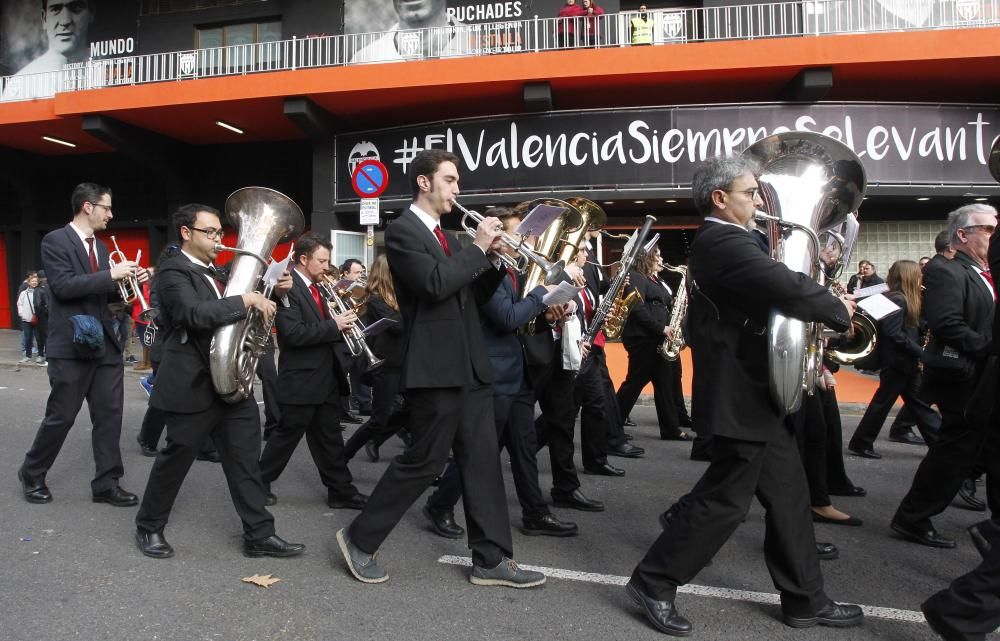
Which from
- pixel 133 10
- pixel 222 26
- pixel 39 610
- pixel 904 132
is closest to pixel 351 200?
pixel 222 26

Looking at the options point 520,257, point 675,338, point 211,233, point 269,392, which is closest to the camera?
point 520,257

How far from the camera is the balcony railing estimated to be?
1323cm

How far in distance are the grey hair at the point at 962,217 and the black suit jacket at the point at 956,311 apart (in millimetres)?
113

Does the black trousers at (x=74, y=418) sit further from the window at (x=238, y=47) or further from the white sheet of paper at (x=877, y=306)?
the window at (x=238, y=47)

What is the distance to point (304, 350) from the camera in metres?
5.05

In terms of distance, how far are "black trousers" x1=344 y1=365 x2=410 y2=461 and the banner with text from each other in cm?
714

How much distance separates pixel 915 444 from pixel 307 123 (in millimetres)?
11360

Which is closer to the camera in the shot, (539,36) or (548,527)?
(548,527)

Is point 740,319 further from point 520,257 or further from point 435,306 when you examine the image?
point 435,306

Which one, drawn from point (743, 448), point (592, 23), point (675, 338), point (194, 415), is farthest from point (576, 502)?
point (592, 23)

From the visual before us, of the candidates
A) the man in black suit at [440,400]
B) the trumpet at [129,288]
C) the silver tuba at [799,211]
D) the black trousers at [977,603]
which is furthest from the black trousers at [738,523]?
the trumpet at [129,288]

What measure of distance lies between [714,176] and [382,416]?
12.2ft

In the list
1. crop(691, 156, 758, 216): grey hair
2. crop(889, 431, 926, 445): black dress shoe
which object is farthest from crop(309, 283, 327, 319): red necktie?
crop(889, 431, 926, 445): black dress shoe

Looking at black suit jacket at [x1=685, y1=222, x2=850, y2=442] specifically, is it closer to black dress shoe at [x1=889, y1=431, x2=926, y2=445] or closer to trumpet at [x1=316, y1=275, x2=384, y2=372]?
trumpet at [x1=316, y1=275, x2=384, y2=372]
